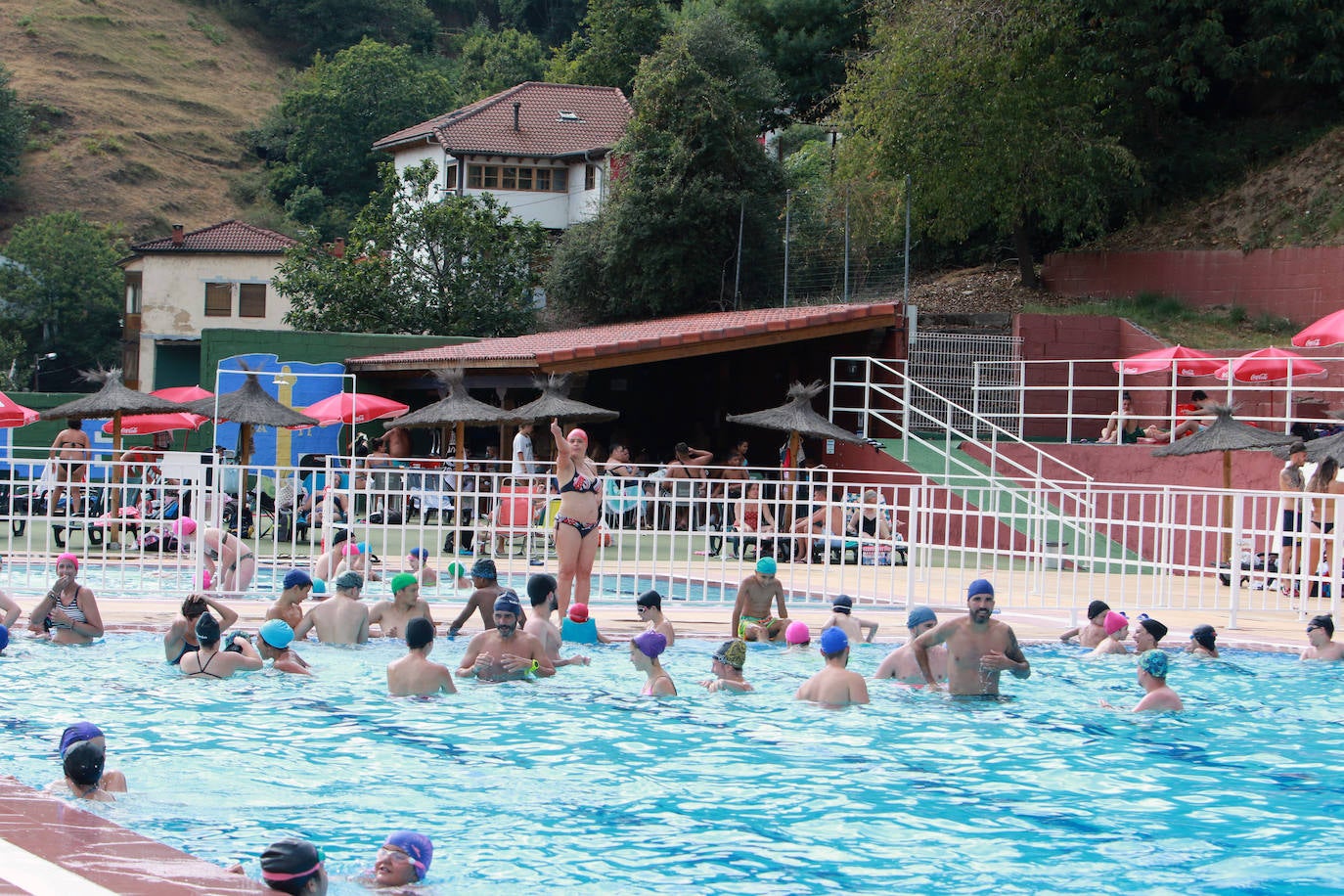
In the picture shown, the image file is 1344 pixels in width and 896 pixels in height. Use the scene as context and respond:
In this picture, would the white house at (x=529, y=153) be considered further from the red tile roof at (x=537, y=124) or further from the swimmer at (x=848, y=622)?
the swimmer at (x=848, y=622)

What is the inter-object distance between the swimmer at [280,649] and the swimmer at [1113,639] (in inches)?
252

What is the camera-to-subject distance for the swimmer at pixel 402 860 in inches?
221

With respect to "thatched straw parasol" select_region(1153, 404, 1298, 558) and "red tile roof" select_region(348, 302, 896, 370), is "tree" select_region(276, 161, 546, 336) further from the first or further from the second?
"thatched straw parasol" select_region(1153, 404, 1298, 558)

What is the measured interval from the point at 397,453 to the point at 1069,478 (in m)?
10.5

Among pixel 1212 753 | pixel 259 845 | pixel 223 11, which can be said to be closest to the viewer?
pixel 259 845

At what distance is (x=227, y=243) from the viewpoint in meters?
55.4

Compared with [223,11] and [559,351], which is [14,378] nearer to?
[559,351]

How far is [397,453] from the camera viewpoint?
22.2 meters

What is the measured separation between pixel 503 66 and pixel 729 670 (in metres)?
71.7

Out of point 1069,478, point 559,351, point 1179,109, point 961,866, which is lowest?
point 961,866

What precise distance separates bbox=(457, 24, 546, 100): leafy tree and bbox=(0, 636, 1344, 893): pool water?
6919cm

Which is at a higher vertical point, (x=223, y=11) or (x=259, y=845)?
(x=223, y=11)

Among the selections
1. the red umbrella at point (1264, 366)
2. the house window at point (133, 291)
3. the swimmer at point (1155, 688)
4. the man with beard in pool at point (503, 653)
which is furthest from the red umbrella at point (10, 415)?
the house window at point (133, 291)

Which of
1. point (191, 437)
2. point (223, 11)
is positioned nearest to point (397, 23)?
point (223, 11)
